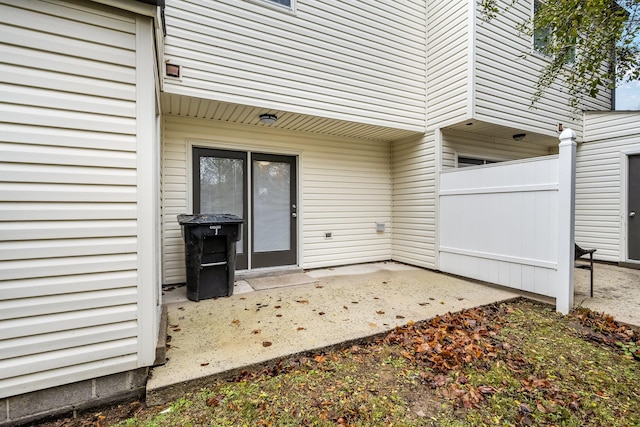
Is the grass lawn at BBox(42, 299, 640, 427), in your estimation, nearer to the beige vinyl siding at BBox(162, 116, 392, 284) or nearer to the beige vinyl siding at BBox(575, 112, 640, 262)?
the beige vinyl siding at BBox(162, 116, 392, 284)

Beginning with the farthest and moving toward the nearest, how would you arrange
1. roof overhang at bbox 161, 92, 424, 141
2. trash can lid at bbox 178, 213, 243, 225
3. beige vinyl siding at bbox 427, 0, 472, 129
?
beige vinyl siding at bbox 427, 0, 472, 129, roof overhang at bbox 161, 92, 424, 141, trash can lid at bbox 178, 213, 243, 225

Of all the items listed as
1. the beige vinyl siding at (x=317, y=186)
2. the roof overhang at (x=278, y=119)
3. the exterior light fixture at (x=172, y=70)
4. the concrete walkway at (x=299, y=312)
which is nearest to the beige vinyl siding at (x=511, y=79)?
the roof overhang at (x=278, y=119)

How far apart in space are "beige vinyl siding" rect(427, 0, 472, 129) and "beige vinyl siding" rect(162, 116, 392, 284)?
145 centimetres

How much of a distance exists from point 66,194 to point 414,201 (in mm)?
5303

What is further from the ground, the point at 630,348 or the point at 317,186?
the point at 317,186

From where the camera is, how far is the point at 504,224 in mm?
4355

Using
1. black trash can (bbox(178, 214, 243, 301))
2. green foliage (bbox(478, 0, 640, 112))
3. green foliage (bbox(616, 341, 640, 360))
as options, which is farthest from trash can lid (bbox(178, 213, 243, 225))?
green foliage (bbox(478, 0, 640, 112))

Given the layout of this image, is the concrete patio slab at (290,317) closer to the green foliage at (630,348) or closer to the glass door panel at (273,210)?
the glass door panel at (273,210)

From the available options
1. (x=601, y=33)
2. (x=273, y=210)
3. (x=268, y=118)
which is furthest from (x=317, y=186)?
(x=601, y=33)

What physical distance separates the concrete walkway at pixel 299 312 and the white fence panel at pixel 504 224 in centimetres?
32

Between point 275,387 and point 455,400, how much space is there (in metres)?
1.24

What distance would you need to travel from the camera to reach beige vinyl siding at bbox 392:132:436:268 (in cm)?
554

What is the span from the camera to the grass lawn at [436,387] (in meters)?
1.87

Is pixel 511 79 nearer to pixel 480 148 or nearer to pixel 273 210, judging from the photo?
pixel 480 148
